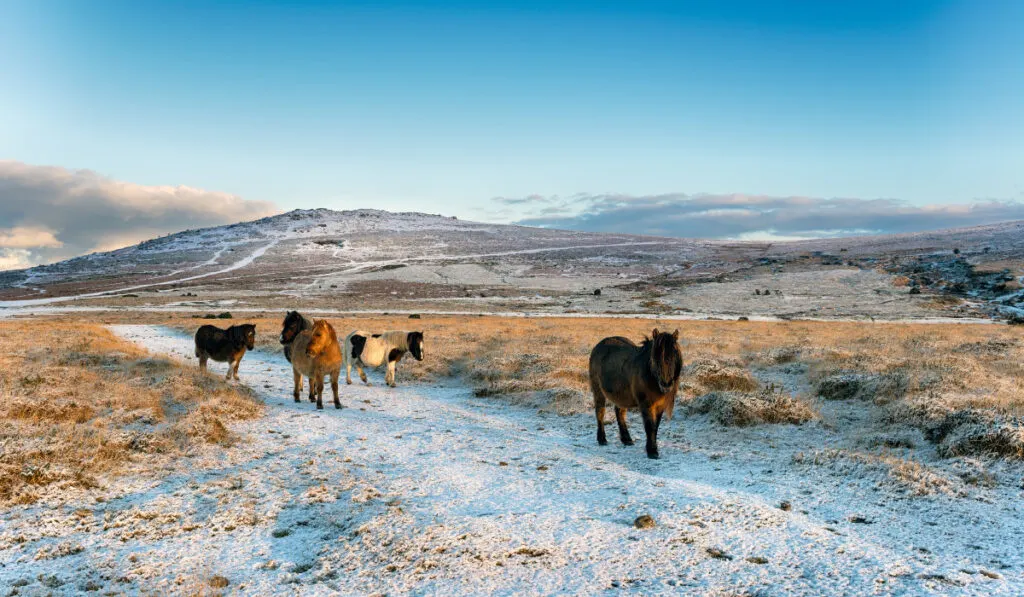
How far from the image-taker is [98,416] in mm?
10352

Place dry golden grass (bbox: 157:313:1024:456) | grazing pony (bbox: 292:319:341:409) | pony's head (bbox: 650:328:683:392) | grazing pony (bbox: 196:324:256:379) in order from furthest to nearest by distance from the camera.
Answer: grazing pony (bbox: 196:324:256:379)
grazing pony (bbox: 292:319:341:409)
dry golden grass (bbox: 157:313:1024:456)
pony's head (bbox: 650:328:683:392)

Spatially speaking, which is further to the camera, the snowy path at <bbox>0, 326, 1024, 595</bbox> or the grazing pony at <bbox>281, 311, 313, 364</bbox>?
the grazing pony at <bbox>281, 311, 313, 364</bbox>

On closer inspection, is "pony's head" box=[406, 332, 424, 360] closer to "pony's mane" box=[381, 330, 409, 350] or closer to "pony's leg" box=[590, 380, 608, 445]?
"pony's mane" box=[381, 330, 409, 350]

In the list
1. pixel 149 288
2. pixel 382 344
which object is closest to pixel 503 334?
pixel 382 344

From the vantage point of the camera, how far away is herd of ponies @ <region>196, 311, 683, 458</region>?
873 centimetres

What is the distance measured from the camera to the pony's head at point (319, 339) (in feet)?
44.9

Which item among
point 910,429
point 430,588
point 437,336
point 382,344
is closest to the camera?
point 430,588

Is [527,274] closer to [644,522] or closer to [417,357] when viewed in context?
[417,357]

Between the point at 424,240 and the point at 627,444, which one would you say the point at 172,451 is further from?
the point at 424,240

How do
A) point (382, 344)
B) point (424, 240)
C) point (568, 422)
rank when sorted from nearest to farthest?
point (568, 422) → point (382, 344) → point (424, 240)

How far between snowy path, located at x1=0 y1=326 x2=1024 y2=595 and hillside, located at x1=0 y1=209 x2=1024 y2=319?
53.3 meters

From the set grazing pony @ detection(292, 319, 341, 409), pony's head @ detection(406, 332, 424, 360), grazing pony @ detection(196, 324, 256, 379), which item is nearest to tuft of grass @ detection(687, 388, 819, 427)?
grazing pony @ detection(292, 319, 341, 409)

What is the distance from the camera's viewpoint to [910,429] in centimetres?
1004

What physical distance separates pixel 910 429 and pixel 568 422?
649 cm
